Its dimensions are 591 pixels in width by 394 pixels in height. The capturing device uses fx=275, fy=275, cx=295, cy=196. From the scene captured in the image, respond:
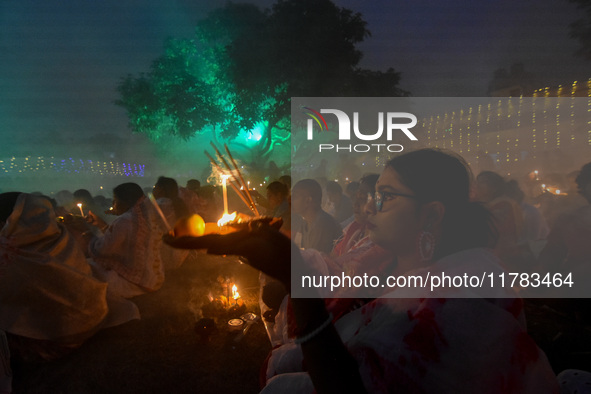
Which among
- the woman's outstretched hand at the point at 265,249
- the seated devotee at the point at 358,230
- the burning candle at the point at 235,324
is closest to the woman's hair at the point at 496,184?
the seated devotee at the point at 358,230

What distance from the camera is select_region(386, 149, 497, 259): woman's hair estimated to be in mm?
1726

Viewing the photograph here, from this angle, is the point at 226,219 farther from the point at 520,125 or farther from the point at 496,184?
the point at 520,125

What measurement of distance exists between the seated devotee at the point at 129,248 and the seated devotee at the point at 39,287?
1.05 metres

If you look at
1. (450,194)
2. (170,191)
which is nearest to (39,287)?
(170,191)

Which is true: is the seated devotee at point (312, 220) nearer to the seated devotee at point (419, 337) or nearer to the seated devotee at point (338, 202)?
the seated devotee at point (338, 202)

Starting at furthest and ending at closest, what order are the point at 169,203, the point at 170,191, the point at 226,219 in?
the point at 170,191 → the point at 169,203 → the point at 226,219

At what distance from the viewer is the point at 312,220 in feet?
17.6

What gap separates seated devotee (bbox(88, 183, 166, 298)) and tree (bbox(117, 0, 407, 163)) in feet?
32.2

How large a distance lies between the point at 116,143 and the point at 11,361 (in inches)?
1865

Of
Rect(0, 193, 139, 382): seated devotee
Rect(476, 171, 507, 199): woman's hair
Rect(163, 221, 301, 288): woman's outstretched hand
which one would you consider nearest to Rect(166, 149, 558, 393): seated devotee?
Rect(163, 221, 301, 288): woman's outstretched hand

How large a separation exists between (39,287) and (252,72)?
12339 millimetres

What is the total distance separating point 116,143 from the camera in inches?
1702

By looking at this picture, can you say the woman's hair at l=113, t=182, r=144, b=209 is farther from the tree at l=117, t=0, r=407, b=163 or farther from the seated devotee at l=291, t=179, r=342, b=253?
the tree at l=117, t=0, r=407, b=163

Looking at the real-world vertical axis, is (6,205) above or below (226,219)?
above
